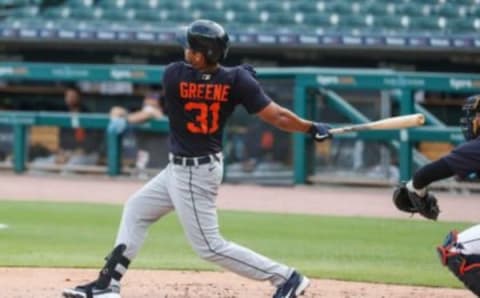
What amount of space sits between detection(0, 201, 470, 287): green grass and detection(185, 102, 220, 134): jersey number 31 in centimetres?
210

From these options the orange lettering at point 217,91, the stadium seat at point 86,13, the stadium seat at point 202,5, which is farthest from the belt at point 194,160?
the stadium seat at point 86,13

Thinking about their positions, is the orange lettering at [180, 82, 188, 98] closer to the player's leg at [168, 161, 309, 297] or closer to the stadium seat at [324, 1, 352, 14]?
the player's leg at [168, 161, 309, 297]

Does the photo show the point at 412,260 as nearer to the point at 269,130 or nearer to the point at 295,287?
the point at 295,287

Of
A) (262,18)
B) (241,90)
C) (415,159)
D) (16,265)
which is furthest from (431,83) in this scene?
(241,90)

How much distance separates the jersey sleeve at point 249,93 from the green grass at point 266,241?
6.78ft

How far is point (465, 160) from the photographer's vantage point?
571 centimetres

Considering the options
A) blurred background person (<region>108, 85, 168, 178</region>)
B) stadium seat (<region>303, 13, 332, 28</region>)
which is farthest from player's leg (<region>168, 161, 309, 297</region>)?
stadium seat (<region>303, 13, 332, 28</region>)

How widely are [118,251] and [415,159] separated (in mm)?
8200

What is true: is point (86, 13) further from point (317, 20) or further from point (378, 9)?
point (378, 9)

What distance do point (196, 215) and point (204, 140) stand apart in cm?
42

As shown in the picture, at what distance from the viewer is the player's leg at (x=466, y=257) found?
5934 millimetres

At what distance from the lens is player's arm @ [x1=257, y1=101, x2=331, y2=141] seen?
6.57 meters

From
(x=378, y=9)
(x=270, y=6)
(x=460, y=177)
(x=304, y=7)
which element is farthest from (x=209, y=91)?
(x=270, y=6)

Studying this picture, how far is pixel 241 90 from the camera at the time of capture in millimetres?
6484
